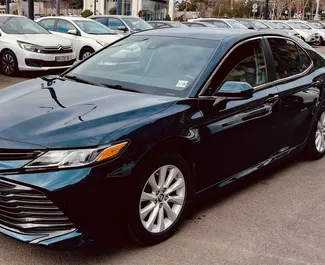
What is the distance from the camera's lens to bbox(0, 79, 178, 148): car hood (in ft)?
10.1

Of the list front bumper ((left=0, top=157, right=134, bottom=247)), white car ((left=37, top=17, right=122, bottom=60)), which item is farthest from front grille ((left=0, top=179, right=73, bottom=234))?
white car ((left=37, top=17, right=122, bottom=60))

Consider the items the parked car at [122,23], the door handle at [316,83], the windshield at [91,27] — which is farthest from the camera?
the parked car at [122,23]

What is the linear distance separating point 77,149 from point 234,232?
4.87ft

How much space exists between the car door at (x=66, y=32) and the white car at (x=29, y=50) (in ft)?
5.22

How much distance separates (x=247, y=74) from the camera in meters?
4.38

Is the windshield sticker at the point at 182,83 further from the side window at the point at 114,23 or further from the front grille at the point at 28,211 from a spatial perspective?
the side window at the point at 114,23

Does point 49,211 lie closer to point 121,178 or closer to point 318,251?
point 121,178

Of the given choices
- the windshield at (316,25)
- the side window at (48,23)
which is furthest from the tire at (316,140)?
the windshield at (316,25)

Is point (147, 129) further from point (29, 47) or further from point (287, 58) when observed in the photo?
point (29, 47)

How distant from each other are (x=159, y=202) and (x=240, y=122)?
1071 millimetres

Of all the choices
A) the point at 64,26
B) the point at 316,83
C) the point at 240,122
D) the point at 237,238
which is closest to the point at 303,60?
the point at 316,83

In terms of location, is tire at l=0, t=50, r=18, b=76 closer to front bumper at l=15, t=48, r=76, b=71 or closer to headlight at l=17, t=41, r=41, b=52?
front bumper at l=15, t=48, r=76, b=71

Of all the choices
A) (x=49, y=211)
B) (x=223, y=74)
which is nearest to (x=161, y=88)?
(x=223, y=74)

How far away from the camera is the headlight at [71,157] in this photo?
2.96 meters
